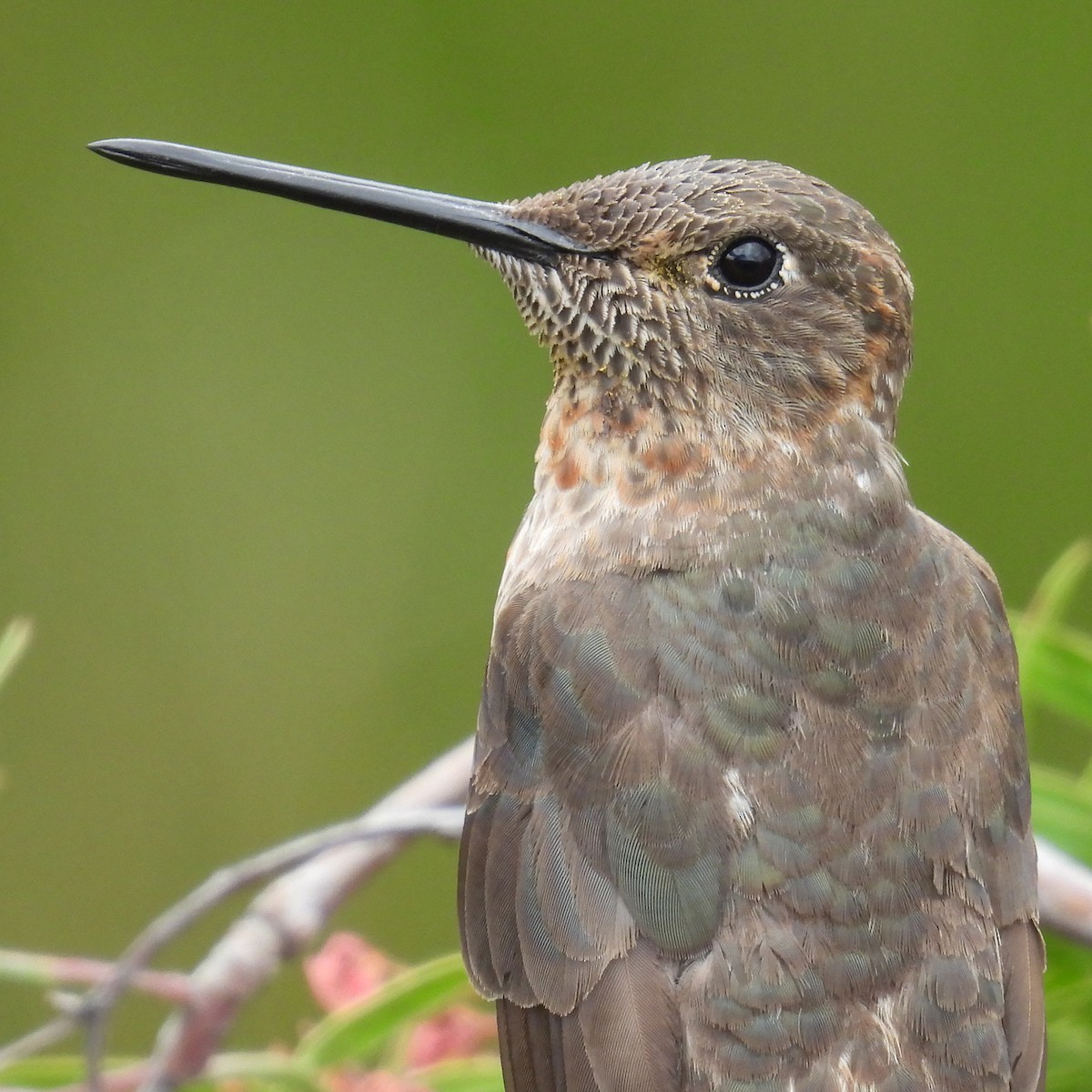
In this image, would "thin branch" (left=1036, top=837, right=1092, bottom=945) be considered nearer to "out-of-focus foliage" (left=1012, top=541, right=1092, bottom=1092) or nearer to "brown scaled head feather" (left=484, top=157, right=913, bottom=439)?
"out-of-focus foliage" (left=1012, top=541, right=1092, bottom=1092)

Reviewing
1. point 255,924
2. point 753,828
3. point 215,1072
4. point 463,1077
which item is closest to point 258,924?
point 255,924

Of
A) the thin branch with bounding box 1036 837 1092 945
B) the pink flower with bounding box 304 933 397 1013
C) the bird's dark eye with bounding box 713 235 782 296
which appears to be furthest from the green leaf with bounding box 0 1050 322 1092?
the bird's dark eye with bounding box 713 235 782 296

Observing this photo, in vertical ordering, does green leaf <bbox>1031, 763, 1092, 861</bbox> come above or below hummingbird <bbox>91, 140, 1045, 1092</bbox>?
below

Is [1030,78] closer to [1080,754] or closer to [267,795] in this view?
[1080,754]

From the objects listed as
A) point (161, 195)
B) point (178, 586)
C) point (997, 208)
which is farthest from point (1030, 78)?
point (178, 586)

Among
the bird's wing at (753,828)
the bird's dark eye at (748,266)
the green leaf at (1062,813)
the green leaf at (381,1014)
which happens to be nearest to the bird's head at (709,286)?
the bird's dark eye at (748,266)

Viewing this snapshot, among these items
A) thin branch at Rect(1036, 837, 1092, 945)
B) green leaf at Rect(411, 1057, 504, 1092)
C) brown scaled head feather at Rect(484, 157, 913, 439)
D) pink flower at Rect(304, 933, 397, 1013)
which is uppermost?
brown scaled head feather at Rect(484, 157, 913, 439)
